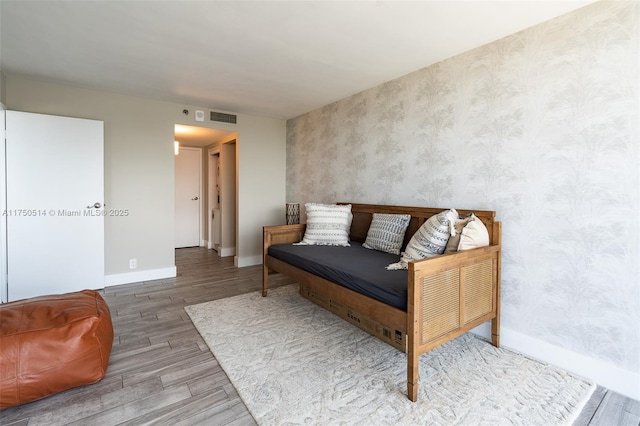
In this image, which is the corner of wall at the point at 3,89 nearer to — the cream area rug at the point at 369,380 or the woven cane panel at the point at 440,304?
the cream area rug at the point at 369,380

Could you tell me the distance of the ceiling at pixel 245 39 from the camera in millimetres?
1870

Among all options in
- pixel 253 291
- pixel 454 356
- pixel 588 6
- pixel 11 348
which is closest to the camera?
pixel 11 348

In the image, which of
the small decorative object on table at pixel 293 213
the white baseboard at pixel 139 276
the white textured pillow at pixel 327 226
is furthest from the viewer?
the small decorative object on table at pixel 293 213

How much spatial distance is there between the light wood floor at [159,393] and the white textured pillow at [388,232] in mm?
1524

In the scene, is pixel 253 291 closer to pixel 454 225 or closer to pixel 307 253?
pixel 307 253

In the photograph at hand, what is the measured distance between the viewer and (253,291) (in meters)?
3.39

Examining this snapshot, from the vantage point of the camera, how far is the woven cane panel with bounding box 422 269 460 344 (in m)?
1.62

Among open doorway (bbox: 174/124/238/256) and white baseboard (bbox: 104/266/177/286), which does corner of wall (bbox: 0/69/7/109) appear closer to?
open doorway (bbox: 174/124/238/256)

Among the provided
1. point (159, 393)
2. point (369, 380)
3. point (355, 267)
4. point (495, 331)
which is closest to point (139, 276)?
point (159, 393)

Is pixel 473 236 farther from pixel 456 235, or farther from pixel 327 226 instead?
pixel 327 226

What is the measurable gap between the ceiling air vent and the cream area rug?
2862mm

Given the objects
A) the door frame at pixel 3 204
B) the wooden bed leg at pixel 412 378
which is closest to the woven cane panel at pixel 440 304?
the wooden bed leg at pixel 412 378

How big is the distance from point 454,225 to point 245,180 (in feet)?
10.6

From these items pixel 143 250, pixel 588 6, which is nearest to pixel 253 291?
pixel 143 250
